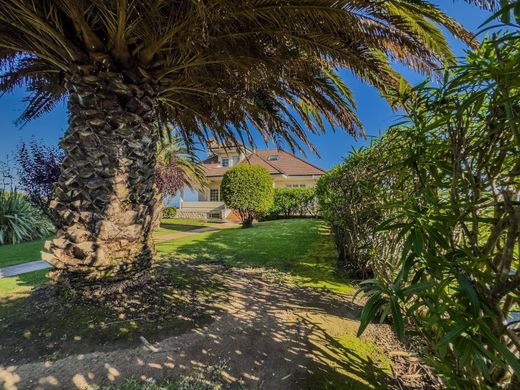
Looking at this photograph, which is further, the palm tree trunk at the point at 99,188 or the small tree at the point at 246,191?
the small tree at the point at 246,191

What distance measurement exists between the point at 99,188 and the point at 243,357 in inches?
112

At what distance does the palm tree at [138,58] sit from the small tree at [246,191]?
416 inches

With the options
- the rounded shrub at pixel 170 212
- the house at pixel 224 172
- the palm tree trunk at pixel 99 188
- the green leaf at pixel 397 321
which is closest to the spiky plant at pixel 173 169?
the house at pixel 224 172

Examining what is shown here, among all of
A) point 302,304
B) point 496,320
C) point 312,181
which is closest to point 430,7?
point 496,320

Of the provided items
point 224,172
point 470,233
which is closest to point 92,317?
point 470,233

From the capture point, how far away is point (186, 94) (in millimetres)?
5551

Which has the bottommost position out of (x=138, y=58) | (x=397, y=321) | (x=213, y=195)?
(x=397, y=321)

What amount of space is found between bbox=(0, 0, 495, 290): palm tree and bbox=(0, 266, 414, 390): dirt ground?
1.40 meters

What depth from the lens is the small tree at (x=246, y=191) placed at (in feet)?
49.4

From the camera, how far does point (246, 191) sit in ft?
49.8

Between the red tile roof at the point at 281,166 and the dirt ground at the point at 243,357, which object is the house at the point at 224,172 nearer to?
the red tile roof at the point at 281,166

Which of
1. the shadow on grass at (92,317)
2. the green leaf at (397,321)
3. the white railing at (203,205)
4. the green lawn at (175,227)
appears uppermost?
the white railing at (203,205)

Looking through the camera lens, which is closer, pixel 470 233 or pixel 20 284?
pixel 470 233

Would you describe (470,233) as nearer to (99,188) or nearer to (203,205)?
(99,188)
